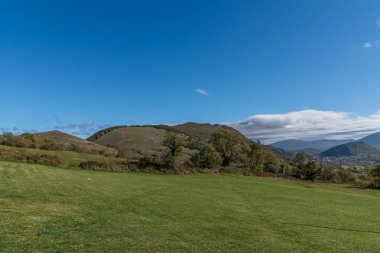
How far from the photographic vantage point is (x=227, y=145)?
7469 cm

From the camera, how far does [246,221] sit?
53.5ft

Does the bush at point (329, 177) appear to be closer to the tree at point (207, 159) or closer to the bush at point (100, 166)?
the tree at point (207, 159)

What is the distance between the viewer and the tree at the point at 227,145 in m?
73.0

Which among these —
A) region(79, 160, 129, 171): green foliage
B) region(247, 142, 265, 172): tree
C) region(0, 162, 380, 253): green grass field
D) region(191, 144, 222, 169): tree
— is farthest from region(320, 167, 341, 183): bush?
region(0, 162, 380, 253): green grass field

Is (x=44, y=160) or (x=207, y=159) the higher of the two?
(x=207, y=159)

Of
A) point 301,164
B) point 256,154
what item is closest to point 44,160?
point 301,164

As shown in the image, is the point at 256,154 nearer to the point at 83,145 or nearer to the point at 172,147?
the point at 172,147

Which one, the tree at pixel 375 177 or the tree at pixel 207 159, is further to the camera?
the tree at pixel 375 177

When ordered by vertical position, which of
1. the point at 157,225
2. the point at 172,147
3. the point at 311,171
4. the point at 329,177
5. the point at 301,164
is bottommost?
the point at 329,177

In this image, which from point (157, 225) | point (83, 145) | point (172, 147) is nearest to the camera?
point (157, 225)

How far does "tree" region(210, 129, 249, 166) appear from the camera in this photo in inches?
2874

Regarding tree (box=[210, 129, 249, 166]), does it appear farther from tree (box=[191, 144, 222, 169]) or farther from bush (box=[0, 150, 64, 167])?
bush (box=[0, 150, 64, 167])

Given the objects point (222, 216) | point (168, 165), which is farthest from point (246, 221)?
point (168, 165)

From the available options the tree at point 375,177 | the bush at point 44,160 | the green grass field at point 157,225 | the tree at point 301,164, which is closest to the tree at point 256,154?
the tree at point 301,164
